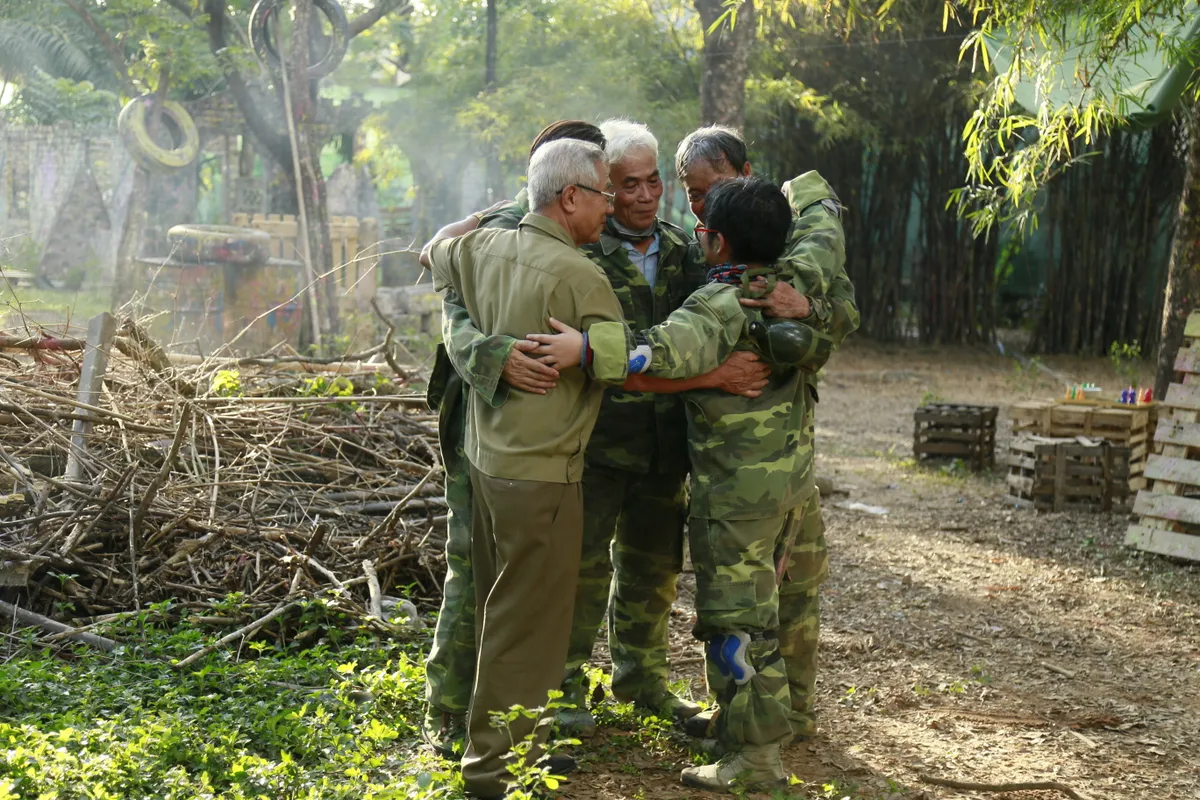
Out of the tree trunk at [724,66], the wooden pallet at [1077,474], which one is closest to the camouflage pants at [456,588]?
the wooden pallet at [1077,474]

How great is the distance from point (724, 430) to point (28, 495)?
3066 mm

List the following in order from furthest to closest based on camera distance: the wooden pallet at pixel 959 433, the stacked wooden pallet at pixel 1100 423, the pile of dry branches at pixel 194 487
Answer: the wooden pallet at pixel 959 433 < the stacked wooden pallet at pixel 1100 423 < the pile of dry branches at pixel 194 487

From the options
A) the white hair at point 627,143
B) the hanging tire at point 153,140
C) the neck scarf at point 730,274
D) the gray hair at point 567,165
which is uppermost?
the hanging tire at point 153,140

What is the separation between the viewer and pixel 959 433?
29.4 feet

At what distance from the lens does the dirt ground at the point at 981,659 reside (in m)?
3.57

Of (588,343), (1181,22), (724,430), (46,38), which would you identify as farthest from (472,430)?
(46,38)

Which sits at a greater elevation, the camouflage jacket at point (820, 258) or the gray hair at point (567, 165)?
the gray hair at point (567, 165)

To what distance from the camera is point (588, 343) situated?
2.89m

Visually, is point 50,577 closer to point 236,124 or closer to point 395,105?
point 236,124

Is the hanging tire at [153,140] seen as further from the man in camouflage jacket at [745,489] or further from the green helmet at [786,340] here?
the green helmet at [786,340]

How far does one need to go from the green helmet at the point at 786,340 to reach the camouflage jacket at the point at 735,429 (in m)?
0.04

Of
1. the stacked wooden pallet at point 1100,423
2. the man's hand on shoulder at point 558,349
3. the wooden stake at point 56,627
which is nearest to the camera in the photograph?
the man's hand on shoulder at point 558,349

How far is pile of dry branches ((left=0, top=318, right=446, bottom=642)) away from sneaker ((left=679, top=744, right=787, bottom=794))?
1.74 metres

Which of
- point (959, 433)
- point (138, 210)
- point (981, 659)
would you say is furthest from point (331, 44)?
point (981, 659)
